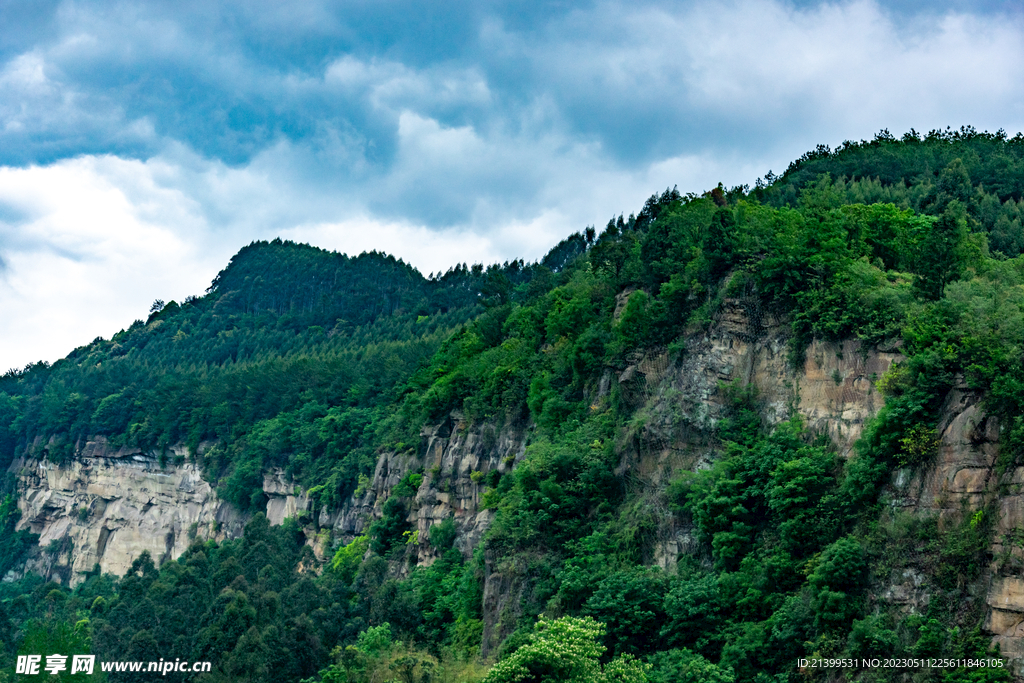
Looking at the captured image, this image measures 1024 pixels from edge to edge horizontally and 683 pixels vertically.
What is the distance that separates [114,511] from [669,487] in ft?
210

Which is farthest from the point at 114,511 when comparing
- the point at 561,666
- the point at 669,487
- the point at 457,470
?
the point at 561,666

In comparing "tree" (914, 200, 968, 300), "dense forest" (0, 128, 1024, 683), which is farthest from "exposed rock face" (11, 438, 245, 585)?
"tree" (914, 200, 968, 300)

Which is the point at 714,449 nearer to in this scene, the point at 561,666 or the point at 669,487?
the point at 669,487

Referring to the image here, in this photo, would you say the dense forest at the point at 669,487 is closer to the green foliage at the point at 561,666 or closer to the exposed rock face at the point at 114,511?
the green foliage at the point at 561,666

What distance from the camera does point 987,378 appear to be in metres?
25.8

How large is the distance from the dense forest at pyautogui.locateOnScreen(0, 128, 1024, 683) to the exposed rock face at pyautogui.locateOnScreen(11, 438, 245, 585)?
7.27 meters

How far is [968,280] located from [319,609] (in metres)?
28.3

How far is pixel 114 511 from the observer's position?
279ft

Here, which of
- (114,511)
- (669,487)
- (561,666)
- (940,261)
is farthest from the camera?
(114,511)

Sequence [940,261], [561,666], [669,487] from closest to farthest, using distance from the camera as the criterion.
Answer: [561,666] < [940,261] < [669,487]

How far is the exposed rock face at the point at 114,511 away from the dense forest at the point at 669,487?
727 cm

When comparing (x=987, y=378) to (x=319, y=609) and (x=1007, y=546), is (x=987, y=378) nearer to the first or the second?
(x=1007, y=546)

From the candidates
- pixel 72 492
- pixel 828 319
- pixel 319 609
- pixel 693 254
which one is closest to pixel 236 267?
pixel 72 492

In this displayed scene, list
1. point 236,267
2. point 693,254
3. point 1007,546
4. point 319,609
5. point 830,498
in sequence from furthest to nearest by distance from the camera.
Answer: point 236,267 < point 319,609 < point 693,254 < point 830,498 < point 1007,546
